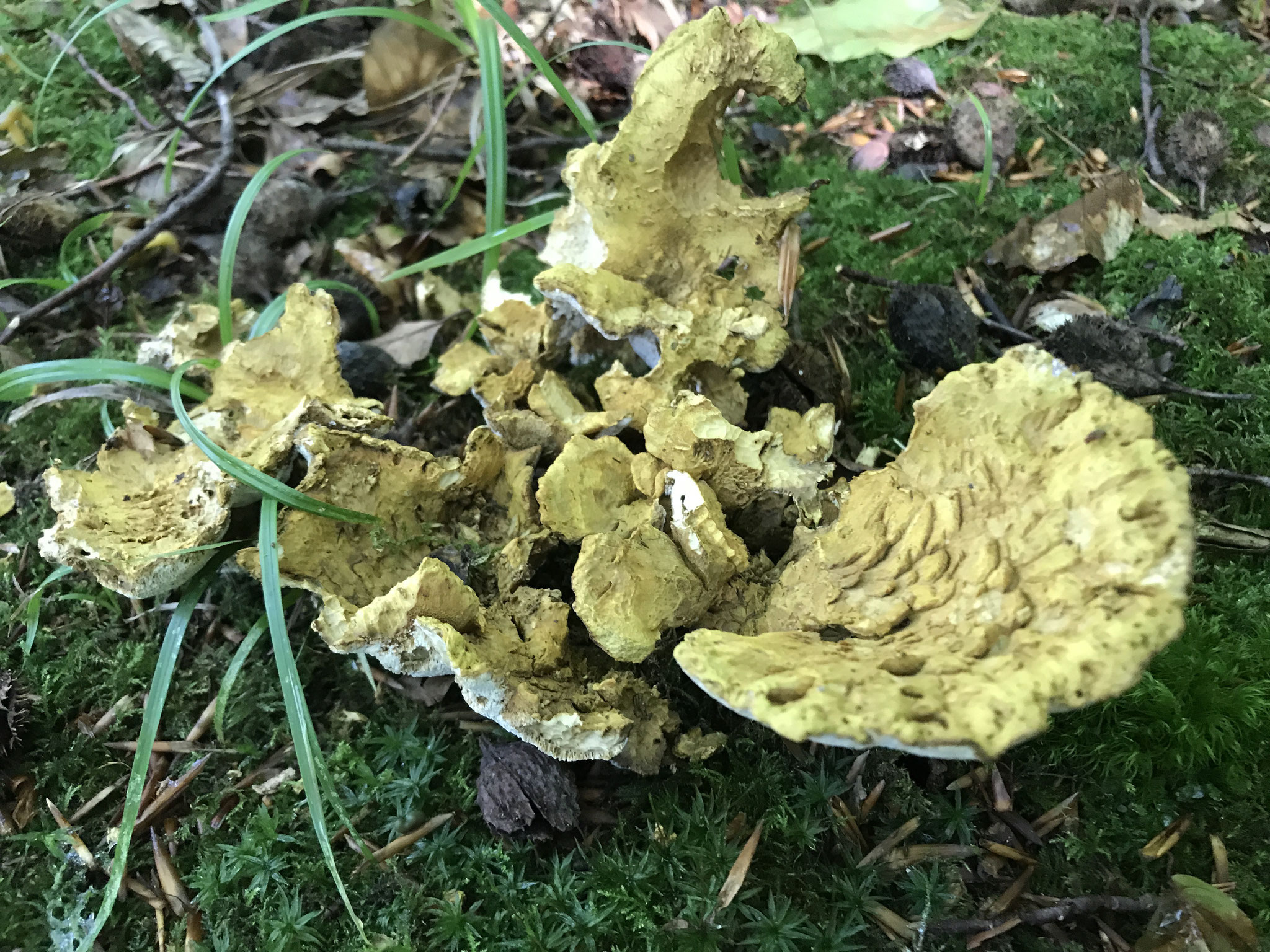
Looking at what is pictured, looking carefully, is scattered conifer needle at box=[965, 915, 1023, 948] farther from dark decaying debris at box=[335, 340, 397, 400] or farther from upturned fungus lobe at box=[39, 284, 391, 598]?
dark decaying debris at box=[335, 340, 397, 400]

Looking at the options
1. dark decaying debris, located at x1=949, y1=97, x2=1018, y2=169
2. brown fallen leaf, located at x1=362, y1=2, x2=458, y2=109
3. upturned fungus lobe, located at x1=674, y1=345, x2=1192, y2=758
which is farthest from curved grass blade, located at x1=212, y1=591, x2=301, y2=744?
dark decaying debris, located at x1=949, y1=97, x2=1018, y2=169

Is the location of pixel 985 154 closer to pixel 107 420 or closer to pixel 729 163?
pixel 729 163

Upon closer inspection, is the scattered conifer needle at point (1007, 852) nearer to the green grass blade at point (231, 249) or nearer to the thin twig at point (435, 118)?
the green grass blade at point (231, 249)

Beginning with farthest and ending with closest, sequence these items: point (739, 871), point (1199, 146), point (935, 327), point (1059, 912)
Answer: point (1199, 146), point (935, 327), point (739, 871), point (1059, 912)

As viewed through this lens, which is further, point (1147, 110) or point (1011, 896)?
point (1147, 110)

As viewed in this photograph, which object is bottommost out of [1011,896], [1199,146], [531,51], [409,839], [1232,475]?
[409,839]

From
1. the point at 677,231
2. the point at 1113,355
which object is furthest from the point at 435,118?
the point at 1113,355
